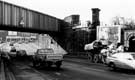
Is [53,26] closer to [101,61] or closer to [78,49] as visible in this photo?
[78,49]

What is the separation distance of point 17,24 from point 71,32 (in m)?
17.1

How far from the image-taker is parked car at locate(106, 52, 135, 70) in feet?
56.0

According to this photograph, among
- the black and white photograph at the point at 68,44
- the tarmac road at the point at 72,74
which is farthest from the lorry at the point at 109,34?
the tarmac road at the point at 72,74

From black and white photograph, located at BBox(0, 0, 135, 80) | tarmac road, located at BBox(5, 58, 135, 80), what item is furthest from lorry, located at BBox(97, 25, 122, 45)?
tarmac road, located at BBox(5, 58, 135, 80)

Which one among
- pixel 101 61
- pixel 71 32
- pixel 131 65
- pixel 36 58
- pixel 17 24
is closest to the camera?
pixel 131 65

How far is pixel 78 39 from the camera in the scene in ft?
162

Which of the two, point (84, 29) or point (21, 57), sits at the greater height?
point (84, 29)

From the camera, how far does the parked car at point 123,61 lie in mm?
17078

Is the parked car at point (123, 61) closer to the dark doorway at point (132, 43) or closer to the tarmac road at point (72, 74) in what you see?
the tarmac road at point (72, 74)

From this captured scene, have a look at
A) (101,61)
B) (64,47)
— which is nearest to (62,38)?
(64,47)

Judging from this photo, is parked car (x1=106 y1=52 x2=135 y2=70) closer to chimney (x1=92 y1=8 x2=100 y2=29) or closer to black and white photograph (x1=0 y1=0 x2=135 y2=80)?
black and white photograph (x1=0 y1=0 x2=135 y2=80)

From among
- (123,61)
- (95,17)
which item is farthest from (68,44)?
(123,61)

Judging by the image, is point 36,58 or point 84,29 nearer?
point 36,58

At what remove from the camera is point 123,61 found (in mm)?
17688
